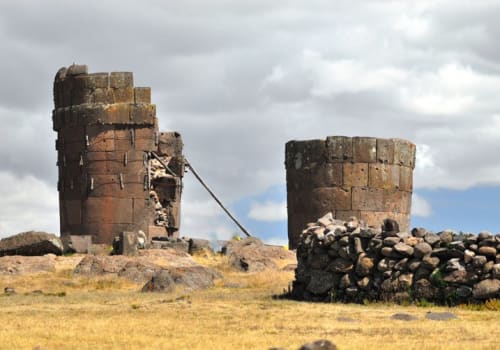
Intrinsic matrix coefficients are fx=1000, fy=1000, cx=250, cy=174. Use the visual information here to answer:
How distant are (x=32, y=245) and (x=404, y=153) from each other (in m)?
11.2

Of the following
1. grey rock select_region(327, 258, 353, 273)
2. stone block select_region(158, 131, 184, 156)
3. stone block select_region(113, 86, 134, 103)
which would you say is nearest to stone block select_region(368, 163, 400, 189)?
stone block select_region(158, 131, 184, 156)

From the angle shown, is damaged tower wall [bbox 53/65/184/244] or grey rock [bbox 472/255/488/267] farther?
damaged tower wall [bbox 53/65/184/244]

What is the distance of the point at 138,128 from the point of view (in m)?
32.0

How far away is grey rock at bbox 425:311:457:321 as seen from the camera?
15.2 m

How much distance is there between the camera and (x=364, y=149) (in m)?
28.6

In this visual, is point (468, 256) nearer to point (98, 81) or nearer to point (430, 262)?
point (430, 262)

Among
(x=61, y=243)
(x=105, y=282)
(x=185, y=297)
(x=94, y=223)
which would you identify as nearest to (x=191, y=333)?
(x=185, y=297)

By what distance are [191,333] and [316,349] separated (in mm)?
3872

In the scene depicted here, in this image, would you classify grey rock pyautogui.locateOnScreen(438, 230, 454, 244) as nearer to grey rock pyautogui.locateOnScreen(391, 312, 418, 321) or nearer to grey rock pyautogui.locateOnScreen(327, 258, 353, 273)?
grey rock pyautogui.locateOnScreen(327, 258, 353, 273)

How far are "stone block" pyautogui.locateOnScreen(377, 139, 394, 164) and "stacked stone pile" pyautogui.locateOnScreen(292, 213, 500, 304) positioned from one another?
8.89m

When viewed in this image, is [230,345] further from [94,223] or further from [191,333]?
[94,223]

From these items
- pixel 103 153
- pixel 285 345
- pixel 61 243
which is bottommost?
pixel 285 345

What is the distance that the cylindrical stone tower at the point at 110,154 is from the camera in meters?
31.8

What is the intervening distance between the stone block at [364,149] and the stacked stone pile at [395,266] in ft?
28.3
